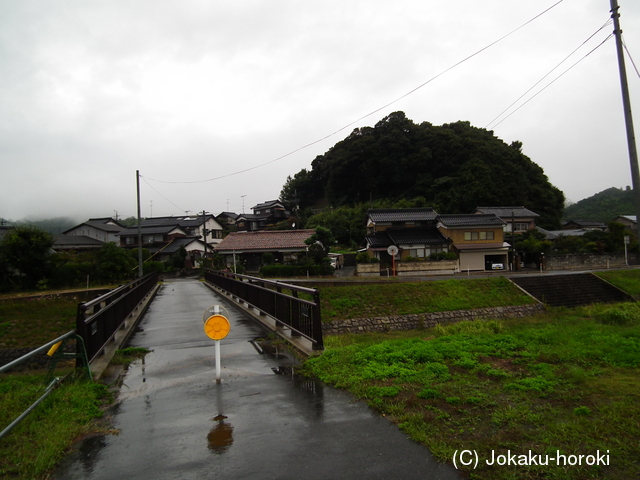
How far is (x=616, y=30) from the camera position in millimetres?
7570

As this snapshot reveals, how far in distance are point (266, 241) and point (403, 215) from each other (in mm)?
13924

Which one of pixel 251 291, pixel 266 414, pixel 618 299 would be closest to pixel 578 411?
pixel 266 414

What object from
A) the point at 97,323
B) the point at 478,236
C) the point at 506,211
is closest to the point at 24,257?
the point at 97,323

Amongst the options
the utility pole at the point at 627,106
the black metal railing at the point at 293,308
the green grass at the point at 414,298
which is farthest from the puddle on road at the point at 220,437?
Result: the green grass at the point at 414,298

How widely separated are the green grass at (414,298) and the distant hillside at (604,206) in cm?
5226

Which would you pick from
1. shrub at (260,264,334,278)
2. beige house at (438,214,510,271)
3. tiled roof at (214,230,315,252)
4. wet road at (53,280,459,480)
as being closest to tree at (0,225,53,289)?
shrub at (260,264,334,278)

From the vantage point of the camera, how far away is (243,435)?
11.4 feet

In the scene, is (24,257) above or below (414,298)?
above

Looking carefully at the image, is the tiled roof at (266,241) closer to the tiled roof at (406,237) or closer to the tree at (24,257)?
the tiled roof at (406,237)

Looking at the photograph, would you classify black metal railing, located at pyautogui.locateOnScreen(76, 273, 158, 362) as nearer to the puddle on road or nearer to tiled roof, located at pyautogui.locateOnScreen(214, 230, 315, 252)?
the puddle on road

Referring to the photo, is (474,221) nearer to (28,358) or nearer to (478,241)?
(478,241)

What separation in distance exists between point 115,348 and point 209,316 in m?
3.10

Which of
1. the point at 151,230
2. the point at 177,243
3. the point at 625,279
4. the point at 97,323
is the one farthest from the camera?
the point at 151,230

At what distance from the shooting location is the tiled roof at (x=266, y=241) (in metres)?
39.7
